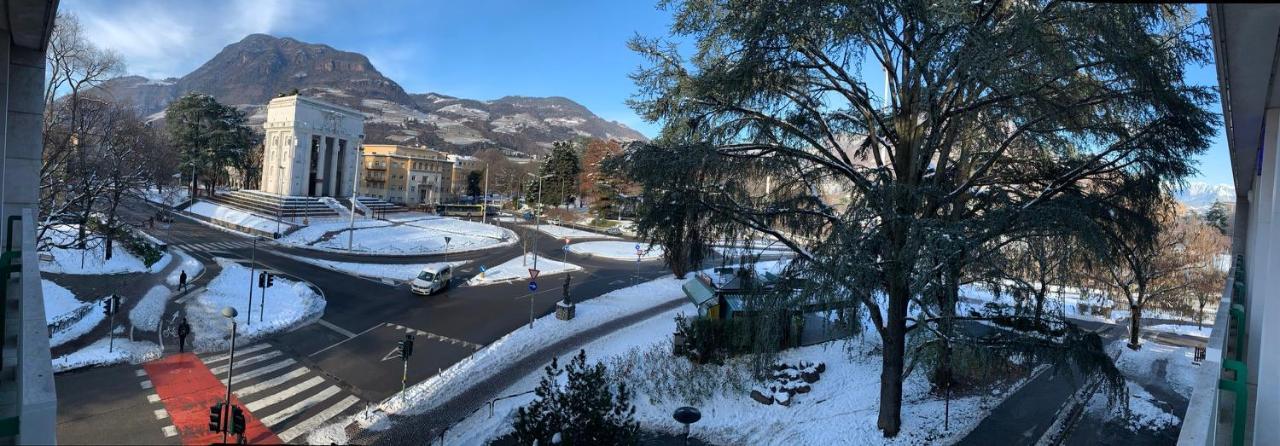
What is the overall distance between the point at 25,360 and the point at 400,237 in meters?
37.1

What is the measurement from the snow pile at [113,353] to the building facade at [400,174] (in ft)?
169

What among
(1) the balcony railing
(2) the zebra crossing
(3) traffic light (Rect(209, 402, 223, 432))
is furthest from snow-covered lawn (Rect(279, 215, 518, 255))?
(1) the balcony railing

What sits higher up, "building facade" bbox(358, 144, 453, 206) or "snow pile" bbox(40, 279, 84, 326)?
"building facade" bbox(358, 144, 453, 206)

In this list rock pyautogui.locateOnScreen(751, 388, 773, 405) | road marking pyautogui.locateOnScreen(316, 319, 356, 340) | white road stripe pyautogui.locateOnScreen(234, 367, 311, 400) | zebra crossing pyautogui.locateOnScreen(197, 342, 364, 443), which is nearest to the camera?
zebra crossing pyautogui.locateOnScreen(197, 342, 364, 443)

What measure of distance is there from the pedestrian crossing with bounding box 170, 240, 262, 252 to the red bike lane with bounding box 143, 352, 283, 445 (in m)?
29.4

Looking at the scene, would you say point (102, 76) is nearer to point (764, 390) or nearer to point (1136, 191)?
point (764, 390)

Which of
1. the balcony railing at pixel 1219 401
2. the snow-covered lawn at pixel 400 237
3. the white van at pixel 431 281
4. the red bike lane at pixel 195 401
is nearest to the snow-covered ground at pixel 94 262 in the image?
the snow-covered lawn at pixel 400 237

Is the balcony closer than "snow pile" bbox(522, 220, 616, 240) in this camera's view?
Yes

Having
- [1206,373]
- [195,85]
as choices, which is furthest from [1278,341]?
[195,85]

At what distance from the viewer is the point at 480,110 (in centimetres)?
19812

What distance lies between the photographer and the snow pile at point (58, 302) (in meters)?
14.5

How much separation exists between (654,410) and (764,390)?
250 centimetres

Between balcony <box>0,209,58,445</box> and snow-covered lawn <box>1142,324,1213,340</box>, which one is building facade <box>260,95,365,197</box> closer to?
balcony <box>0,209,58,445</box>

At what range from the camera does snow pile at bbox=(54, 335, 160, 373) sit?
665 cm
